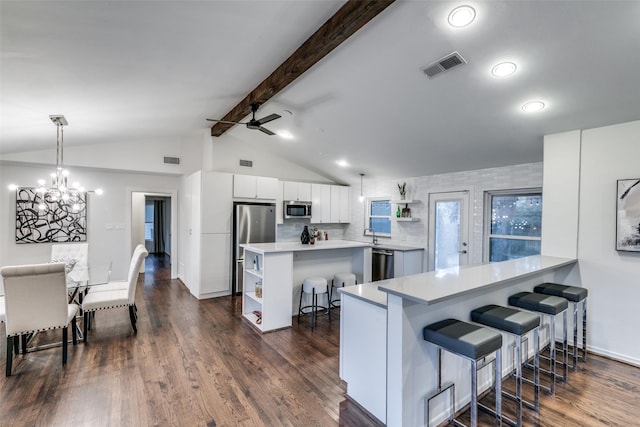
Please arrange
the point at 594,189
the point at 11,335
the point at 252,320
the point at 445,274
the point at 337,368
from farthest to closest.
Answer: the point at 252,320 → the point at 594,189 → the point at 337,368 → the point at 11,335 → the point at 445,274

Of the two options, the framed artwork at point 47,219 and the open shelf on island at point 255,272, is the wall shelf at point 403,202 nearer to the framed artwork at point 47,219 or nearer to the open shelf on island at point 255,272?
the open shelf on island at point 255,272

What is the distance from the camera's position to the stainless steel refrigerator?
5.24 meters

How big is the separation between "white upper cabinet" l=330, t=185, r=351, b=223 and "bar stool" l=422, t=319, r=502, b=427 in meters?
4.93

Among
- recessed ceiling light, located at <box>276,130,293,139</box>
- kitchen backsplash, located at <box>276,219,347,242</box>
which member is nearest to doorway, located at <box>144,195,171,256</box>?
kitchen backsplash, located at <box>276,219,347,242</box>

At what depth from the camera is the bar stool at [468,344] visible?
5.50 ft

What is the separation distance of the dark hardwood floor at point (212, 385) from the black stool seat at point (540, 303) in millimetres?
659

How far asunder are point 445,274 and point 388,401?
3.37 feet

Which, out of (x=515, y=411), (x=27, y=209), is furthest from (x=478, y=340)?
(x=27, y=209)

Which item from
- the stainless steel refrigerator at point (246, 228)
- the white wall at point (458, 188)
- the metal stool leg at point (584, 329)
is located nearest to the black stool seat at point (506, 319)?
the metal stool leg at point (584, 329)

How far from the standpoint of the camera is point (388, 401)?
187 cm

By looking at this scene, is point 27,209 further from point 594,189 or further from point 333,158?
point 594,189

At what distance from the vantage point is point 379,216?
21.0 ft

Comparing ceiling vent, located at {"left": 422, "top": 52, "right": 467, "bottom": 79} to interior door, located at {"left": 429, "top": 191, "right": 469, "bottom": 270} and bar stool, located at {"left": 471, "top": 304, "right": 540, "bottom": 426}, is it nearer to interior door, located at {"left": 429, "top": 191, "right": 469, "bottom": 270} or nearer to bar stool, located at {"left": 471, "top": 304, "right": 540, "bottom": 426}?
bar stool, located at {"left": 471, "top": 304, "right": 540, "bottom": 426}

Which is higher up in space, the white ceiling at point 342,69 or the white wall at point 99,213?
the white ceiling at point 342,69
